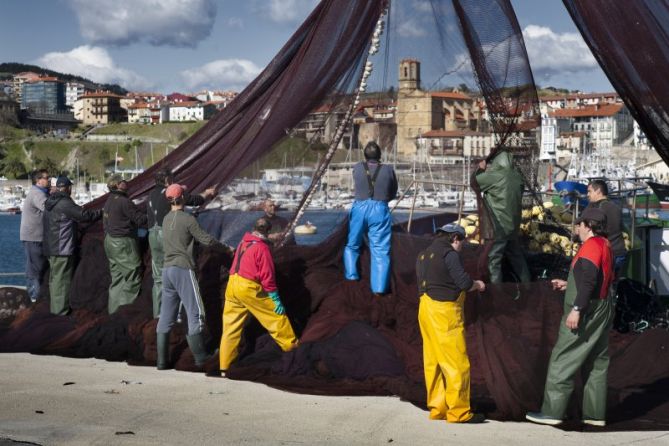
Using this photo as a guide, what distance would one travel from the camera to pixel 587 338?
21.8ft

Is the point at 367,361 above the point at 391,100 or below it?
below

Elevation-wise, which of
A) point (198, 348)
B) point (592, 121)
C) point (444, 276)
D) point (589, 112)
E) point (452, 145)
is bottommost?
point (198, 348)

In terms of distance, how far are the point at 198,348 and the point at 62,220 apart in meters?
2.76

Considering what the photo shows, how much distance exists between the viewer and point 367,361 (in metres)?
8.05

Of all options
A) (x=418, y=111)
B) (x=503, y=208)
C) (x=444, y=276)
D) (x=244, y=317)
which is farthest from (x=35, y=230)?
(x=444, y=276)

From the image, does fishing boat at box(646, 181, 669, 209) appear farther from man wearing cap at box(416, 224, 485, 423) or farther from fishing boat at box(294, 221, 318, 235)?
man wearing cap at box(416, 224, 485, 423)

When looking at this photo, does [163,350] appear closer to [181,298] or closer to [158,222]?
[181,298]

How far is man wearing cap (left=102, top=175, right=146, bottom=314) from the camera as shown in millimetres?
9836

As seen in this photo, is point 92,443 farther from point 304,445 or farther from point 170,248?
point 170,248

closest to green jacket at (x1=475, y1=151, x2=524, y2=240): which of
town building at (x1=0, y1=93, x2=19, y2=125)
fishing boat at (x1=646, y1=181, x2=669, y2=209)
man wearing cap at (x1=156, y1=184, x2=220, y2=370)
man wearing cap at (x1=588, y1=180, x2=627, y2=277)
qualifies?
man wearing cap at (x1=588, y1=180, x2=627, y2=277)

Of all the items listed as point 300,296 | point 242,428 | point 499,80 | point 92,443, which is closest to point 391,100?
point 499,80

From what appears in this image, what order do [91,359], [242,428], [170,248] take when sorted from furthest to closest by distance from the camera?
[91,359] → [170,248] → [242,428]

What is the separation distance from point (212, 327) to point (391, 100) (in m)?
2.88

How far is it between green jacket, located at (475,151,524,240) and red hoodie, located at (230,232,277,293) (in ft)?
6.92
